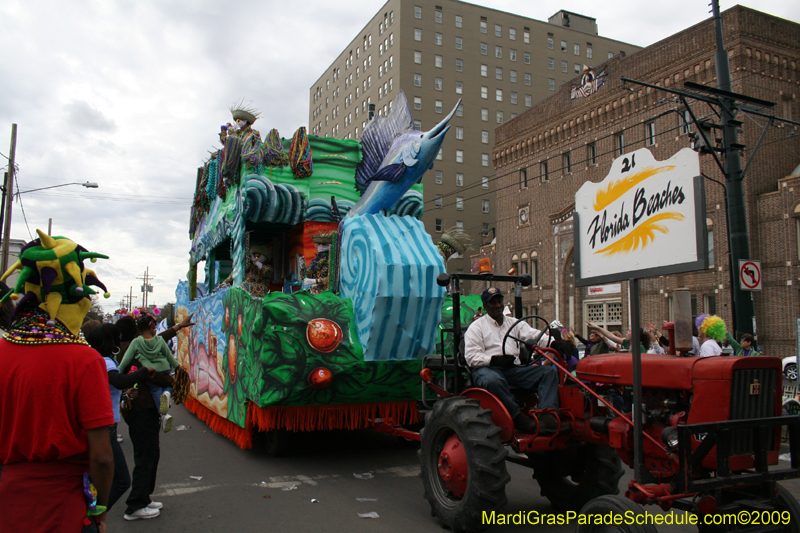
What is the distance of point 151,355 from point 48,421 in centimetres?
317

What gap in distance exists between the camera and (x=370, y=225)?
723 cm

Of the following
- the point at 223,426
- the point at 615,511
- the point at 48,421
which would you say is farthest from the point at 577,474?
the point at 223,426

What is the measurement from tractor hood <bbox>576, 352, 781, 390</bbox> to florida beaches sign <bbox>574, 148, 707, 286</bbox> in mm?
708

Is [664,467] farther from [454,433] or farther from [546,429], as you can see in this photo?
[454,433]

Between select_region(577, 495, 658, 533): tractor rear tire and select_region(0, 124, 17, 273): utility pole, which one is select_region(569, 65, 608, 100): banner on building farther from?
select_region(577, 495, 658, 533): tractor rear tire

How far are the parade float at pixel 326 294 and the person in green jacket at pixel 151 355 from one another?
1.30 m

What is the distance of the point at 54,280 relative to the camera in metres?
2.65

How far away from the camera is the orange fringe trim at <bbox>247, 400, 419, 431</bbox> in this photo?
7012 millimetres

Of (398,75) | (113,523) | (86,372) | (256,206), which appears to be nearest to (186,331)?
(256,206)

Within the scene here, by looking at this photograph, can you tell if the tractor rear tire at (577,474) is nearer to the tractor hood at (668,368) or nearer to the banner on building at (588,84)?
the tractor hood at (668,368)

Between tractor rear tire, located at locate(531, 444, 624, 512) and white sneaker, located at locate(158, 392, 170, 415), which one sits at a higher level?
white sneaker, located at locate(158, 392, 170, 415)

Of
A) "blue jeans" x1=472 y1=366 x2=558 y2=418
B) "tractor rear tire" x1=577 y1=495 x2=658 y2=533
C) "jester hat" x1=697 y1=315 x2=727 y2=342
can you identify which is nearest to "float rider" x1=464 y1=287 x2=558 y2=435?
"blue jeans" x1=472 y1=366 x2=558 y2=418

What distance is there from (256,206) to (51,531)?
6.72 m

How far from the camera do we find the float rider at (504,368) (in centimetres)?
477
